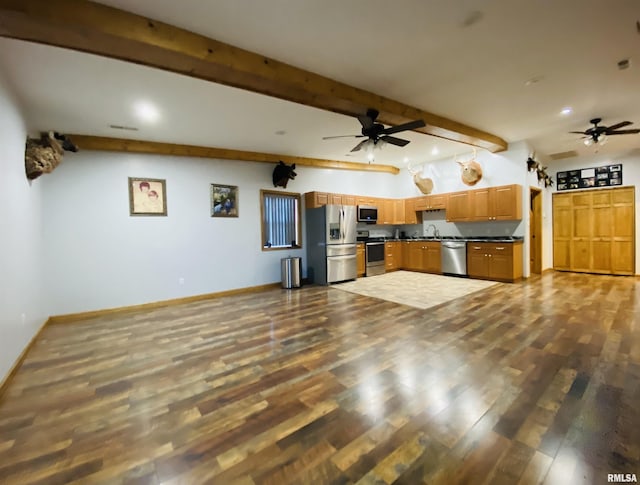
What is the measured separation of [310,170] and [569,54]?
16.2 ft

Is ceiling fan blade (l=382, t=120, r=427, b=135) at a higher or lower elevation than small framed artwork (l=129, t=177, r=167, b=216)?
higher

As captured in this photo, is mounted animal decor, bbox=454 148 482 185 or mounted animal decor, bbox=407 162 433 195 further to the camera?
mounted animal decor, bbox=407 162 433 195

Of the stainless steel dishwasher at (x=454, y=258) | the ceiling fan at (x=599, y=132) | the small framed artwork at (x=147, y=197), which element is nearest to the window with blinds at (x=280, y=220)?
the small framed artwork at (x=147, y=197)

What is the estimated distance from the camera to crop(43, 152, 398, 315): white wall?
434 cm

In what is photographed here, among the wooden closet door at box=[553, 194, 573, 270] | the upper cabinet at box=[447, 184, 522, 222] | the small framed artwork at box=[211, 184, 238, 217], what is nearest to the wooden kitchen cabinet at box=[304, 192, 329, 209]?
the small framed artwork at box=[211, 184, 238, 217]

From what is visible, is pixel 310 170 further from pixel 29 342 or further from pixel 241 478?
pixel 241 478

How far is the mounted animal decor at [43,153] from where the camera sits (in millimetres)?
3459

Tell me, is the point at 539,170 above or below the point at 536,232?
above

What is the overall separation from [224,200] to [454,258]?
5.47 metres

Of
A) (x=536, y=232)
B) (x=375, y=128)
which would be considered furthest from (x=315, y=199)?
(x=536, y=232)

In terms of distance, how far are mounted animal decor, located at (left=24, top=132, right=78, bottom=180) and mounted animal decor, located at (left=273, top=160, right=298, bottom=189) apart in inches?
132

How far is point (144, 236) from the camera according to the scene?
492 cm

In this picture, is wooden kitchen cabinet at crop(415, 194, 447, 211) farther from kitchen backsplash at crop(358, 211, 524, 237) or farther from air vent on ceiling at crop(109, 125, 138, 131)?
air vent on ceiling at crop(109, 125, 138, 131)

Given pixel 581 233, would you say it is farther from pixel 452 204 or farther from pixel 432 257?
pixel 432 257
